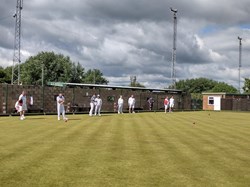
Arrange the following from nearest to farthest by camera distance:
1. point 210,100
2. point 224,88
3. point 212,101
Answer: point 212,101
point 210,100
point 224,88

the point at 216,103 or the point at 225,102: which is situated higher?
the point at 225,102

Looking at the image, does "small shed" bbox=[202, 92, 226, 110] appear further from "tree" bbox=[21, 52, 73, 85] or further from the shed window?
"tree" bbox=[21, 52, 73, 85]

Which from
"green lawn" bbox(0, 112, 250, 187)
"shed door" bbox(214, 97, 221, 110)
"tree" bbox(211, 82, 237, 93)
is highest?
"tree" bbox(211, 82, 237, 93)

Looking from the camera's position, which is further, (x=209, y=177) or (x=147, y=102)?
(x=147, y=102)

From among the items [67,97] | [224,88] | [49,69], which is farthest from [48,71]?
[224,88]

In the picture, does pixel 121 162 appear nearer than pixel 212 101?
Yes

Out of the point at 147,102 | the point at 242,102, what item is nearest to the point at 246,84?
the point at 242,102

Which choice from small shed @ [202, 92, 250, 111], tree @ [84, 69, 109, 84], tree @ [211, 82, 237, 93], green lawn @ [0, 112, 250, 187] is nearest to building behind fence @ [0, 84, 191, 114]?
small shed @ [202, 92, 250, 111]

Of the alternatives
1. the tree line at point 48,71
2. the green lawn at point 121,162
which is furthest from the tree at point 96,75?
the green lawn at point 121,162

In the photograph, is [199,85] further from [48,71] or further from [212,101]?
[212,101]

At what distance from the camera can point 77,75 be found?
108312 mm

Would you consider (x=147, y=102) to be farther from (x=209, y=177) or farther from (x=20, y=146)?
(x=209, y=177)

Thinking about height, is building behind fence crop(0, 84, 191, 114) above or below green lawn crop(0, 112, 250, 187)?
above

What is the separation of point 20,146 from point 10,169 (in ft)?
12.1
